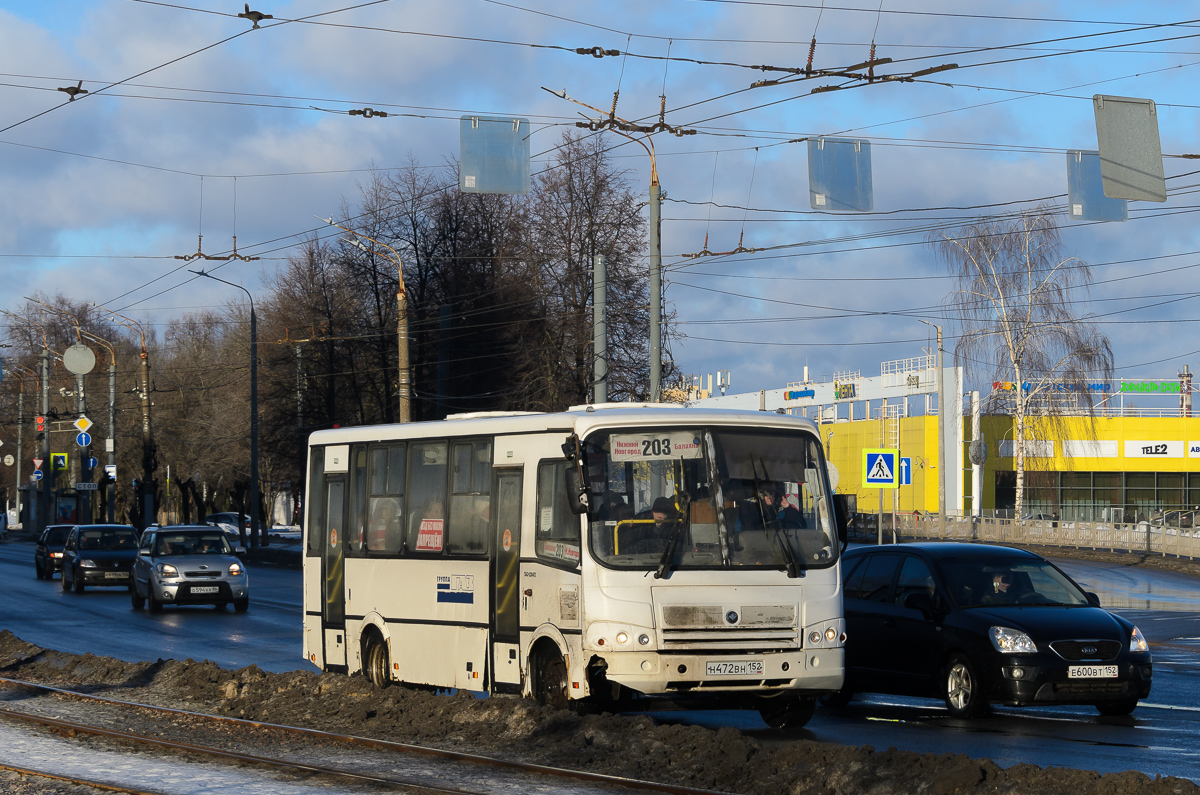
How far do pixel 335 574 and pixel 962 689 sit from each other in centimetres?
624

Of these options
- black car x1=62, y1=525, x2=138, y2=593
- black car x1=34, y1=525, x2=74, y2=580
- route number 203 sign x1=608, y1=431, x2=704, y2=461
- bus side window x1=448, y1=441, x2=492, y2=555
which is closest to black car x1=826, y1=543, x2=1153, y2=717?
route number 203 sign x1=608, y1=431, x2=704, y2=461

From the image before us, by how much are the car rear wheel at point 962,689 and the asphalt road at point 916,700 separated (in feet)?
0.40

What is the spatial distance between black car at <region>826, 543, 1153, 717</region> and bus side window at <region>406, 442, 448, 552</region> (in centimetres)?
422

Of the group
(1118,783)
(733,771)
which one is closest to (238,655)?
(733,771)

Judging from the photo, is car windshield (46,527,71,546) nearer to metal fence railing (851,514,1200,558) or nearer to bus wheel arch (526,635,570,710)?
metal fence railing (851,514,1200,558)

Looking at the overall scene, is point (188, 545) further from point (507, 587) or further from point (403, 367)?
point (507, 587)

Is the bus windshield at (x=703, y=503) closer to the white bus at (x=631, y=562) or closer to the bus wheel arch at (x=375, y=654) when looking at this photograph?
the white bus at (x=631, y=562)

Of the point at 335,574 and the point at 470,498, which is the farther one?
the point at 335,574

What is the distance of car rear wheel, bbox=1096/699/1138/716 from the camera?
1252cm

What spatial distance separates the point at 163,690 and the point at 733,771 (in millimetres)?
7681

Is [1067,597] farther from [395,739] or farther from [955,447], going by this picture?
[955,447]

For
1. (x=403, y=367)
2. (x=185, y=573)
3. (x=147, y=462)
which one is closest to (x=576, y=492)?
(x=185, y=573)

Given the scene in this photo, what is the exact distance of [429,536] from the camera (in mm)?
13258

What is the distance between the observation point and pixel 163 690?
14688 mm
